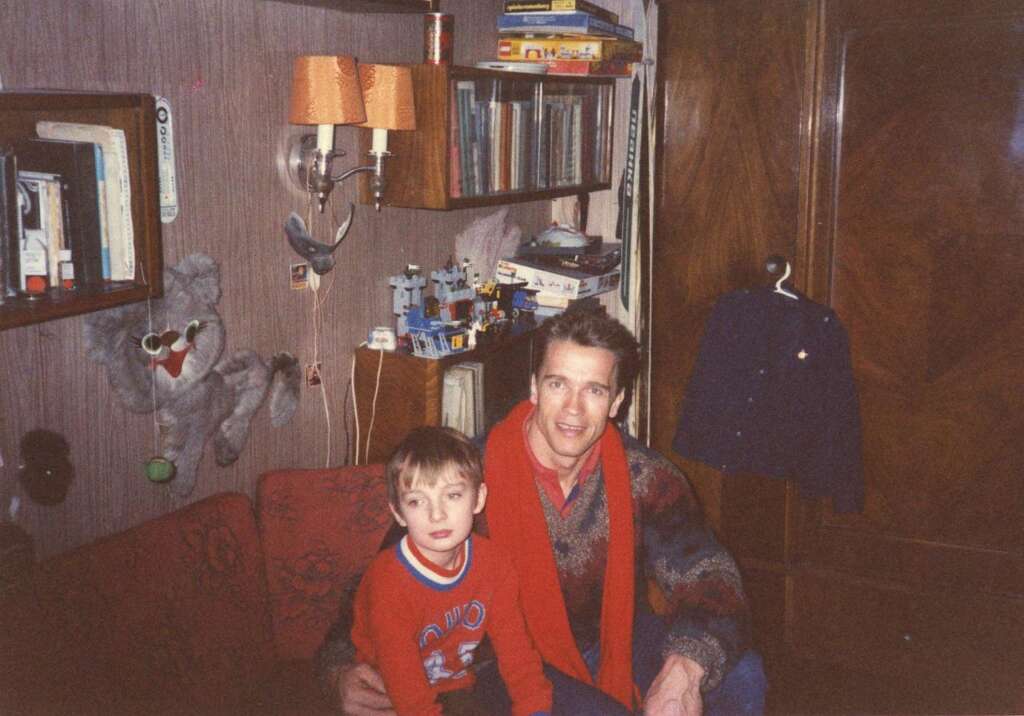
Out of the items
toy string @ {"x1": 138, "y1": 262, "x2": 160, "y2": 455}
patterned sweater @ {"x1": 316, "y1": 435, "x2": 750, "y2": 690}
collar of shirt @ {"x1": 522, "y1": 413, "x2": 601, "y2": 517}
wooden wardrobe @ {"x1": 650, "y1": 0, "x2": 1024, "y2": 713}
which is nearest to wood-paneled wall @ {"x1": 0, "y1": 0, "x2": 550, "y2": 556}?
toy string @ {"x1": 138, "y1": 262, "x2": 160, "y2": 455}

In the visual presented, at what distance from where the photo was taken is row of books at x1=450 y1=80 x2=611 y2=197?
256cm

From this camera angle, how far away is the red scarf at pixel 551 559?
1.98 meters

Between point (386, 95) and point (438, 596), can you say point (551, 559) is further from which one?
point (386, 95)

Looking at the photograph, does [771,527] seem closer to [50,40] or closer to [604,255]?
[604,255]

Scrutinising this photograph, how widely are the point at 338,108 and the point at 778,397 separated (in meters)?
1.76

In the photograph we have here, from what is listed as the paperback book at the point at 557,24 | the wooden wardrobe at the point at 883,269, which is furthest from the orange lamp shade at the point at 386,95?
the wooden wardrobe at the point at 883,269

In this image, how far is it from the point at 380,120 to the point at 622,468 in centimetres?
111

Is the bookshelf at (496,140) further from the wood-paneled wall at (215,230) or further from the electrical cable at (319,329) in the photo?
the electrical cable at (319,329)

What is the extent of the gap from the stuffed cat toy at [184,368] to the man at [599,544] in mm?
694

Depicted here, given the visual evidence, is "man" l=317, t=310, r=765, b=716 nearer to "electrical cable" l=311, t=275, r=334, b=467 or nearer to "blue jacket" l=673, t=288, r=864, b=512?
"electrical cable" l=311, t=275, r=334, b=467

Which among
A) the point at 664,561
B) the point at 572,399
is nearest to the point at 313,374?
the point at 572,399

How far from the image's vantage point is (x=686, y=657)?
186 centimetres

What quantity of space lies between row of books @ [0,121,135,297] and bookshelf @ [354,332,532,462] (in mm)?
1002

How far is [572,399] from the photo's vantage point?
198 cm
